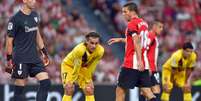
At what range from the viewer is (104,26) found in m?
23.0

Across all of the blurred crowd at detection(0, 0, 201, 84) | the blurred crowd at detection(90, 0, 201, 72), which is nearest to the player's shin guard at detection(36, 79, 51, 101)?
the blurred crowd at detection(0, 0, 201, 84)

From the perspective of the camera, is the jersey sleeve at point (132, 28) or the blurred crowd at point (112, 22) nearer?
the jersey sleeve at point (132, 28)

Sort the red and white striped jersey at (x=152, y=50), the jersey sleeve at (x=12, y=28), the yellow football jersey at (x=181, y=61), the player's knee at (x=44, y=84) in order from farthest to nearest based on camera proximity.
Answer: the yellow football jersey at (x=181, y=61)
the red and white striped jersey at (x=152, y=50)
the player's knee at (x=44, y=84)
the jersey sleeve at (x=12, y=28)

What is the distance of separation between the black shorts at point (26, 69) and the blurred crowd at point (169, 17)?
313 inches

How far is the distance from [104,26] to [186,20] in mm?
2338

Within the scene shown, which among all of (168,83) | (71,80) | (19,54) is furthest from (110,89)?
(19,54)

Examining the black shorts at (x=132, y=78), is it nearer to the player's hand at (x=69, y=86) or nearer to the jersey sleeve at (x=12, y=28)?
the player's hand at (x=69, y=86)

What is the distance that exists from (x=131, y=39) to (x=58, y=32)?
753cm

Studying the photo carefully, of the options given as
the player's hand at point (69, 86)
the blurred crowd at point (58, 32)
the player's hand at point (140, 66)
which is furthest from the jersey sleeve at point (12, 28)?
the blurred crowd at point (58, 32)

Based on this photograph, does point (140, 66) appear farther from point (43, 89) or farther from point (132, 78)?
point (43, 89)

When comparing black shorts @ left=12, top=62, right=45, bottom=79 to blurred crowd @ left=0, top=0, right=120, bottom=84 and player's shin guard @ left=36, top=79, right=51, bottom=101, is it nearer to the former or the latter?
player's shin guard @ left=36, top=79, right=51, bottom=101

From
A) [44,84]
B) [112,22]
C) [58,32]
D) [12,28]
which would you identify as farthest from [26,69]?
[112,22]

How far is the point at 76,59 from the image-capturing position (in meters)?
14.8

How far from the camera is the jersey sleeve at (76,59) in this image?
48.0 ft
